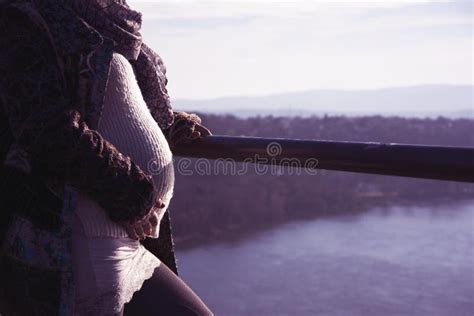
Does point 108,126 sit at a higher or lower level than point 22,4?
lower

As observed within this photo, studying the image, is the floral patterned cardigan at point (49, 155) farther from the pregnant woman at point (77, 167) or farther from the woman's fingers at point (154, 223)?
the woman's fingers at point (154, 223)

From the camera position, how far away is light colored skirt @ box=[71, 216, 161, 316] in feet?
3.46

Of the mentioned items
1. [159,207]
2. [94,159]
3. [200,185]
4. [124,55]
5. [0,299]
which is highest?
[124,55]

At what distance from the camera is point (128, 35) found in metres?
1.15

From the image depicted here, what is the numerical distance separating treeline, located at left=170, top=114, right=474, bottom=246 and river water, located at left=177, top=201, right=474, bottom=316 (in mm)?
519

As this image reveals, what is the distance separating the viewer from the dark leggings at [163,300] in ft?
3.75

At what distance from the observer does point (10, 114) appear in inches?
39.4

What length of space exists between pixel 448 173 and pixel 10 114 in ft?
2.51

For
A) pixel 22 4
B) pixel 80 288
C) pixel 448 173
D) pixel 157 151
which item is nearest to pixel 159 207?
pixel 157 151

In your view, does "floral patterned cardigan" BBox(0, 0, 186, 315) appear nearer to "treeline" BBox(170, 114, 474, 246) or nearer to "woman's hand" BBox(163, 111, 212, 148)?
"woman's hand" BBox(163, 111, 212, 148)

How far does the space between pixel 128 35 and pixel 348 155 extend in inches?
21.0

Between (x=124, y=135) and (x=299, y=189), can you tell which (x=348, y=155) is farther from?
(x=299, y=189)

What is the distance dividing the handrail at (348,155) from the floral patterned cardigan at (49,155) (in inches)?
19.1

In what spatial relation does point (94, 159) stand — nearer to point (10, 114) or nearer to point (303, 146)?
point (10, 114)
